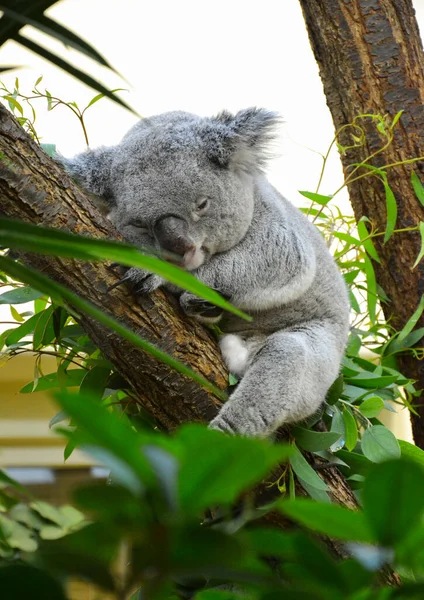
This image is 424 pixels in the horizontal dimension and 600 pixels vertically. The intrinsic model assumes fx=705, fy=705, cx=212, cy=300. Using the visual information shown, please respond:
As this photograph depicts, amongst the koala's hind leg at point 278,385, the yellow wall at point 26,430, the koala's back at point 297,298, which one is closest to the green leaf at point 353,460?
the koala's hind leg at point 278,385

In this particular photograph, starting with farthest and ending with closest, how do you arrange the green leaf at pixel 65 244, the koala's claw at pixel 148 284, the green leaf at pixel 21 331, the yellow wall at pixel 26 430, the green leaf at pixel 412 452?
the yellow wall at pixel 26 430 → the green leaf at pixel 21 331 → the green leaf at pixel 412 452 → the koala's claw at pixel 148 284 → the green leaf at pixel 65 244

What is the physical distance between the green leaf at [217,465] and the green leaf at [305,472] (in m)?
1.38

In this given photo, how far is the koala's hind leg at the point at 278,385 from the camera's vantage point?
1621 mm

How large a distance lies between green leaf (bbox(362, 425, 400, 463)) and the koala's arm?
0.42 metres

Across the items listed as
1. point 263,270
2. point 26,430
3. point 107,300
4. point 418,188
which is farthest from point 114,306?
point 26,430

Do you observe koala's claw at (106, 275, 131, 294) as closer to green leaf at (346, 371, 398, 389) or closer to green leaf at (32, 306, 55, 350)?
green leaf at (32, 306, 55, 350)

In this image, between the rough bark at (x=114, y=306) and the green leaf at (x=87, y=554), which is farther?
the rough bark at (x=114, y=306)

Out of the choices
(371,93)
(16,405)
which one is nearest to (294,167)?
(371,93)

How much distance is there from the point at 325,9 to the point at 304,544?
257 cm

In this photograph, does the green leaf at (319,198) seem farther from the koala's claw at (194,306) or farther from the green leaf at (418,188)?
the koala's claw at (194,306)

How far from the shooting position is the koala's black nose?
1.78 m

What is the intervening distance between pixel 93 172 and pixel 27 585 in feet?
5.79

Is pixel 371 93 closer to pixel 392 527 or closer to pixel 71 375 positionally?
pixel 71 375

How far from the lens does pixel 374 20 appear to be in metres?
Answer: 2.55
